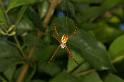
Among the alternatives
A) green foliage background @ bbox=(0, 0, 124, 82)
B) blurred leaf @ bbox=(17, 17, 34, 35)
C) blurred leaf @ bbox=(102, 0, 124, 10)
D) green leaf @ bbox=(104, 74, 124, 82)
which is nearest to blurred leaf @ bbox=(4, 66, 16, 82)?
green foliage background @ bbox=(0, 0, 124, 82)

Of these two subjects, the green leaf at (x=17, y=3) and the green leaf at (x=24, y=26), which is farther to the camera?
the green leaf at (x=24, y=26)

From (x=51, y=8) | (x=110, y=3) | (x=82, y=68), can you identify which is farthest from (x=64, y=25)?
(x=110, y=3)

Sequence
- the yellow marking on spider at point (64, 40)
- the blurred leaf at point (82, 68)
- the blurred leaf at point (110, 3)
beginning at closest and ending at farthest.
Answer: the yellow marking on spider at point (64, 40) < the blurred leaf at point (82, 68) < the blurred leaf at point (110, 3)

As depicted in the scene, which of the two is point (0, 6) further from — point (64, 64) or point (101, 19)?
point (101, 19)

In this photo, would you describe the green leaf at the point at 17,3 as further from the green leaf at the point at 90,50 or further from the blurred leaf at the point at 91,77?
the blurred leaf at the point at 91,77

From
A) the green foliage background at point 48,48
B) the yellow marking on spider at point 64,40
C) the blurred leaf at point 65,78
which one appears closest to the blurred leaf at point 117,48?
the green foliage background at point 48,48

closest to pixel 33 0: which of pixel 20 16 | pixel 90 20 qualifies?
pixel 20 16
